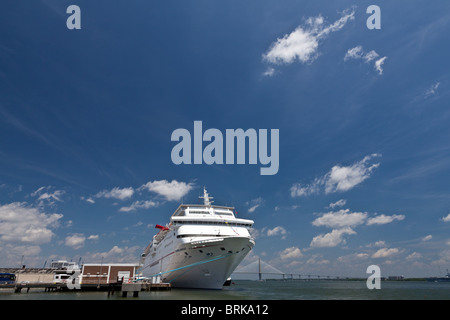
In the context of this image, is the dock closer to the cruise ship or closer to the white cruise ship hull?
the cruise ship

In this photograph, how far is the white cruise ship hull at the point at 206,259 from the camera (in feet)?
112

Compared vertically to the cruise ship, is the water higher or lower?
lower

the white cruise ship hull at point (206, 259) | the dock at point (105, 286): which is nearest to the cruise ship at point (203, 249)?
the white cruise ship hull at point (206, 259)

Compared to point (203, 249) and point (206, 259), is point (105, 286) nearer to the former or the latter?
point (206, 259)

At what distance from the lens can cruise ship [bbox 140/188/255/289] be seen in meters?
34.2

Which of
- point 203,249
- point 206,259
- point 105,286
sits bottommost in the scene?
point 105,286

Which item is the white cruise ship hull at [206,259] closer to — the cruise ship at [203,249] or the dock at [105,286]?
the cruise ship at [203,249]

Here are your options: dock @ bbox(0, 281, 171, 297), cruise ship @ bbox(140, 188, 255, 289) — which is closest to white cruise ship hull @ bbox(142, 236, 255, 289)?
cruise ship @ bbox(140, 188, 255, 289)

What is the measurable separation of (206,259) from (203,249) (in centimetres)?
145

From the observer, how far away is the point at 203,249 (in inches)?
1352

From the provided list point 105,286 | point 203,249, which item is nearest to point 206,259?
point 203,249
